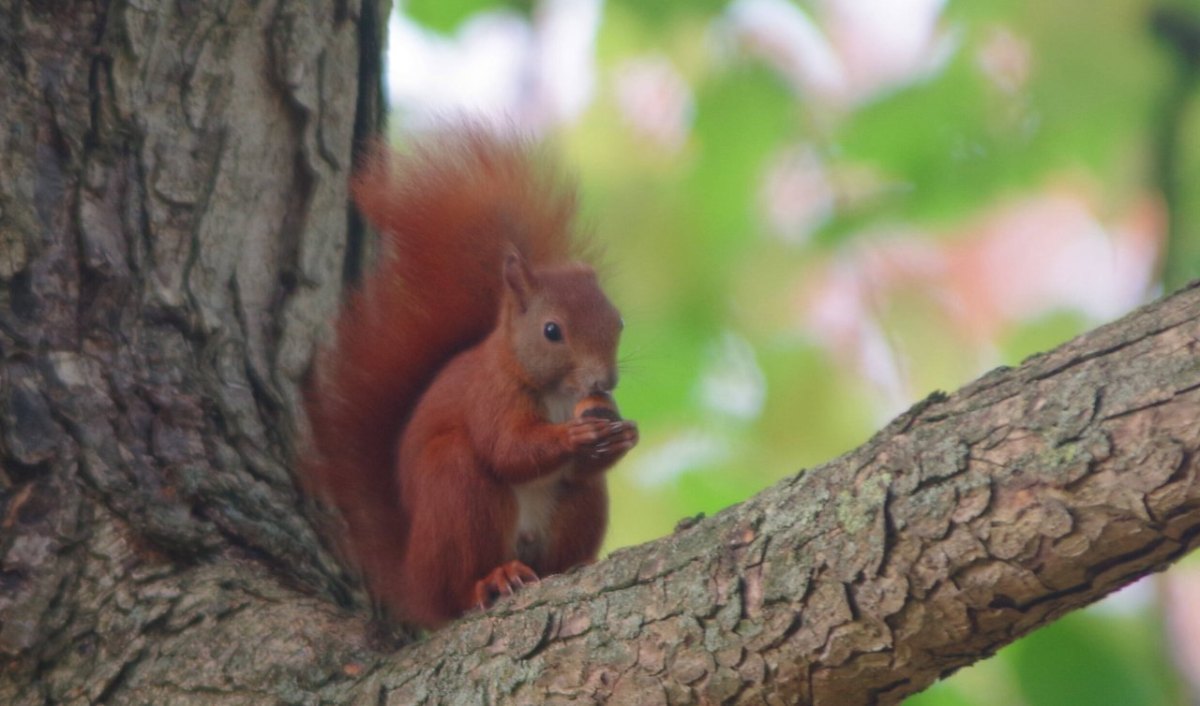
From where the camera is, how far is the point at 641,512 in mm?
2557

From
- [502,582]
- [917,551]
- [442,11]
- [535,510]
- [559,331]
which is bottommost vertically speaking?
[917,551]

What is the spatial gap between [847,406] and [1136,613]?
0.70 meters

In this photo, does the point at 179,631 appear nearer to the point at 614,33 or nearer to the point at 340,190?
the point at 340,190

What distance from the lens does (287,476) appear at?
1.98m

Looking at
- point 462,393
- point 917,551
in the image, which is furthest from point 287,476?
point 917,551

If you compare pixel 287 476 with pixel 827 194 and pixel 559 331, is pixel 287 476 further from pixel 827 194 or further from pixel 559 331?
pixel 827 194

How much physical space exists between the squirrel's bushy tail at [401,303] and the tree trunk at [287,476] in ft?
0.25

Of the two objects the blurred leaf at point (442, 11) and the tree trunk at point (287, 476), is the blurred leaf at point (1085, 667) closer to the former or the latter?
the tree trunk at point (287, 476)

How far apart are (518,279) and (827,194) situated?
969 millimetres

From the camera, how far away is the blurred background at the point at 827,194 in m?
2.24

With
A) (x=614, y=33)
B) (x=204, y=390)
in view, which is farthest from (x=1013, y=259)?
(x=204, y=390)

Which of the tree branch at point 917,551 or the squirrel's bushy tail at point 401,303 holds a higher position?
the squirrel's bushy tail at point 401,303

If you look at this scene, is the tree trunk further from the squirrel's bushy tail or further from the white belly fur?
the white belly fur

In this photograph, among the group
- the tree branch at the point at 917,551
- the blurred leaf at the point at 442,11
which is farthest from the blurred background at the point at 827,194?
the tree branch at the point at 917,551
